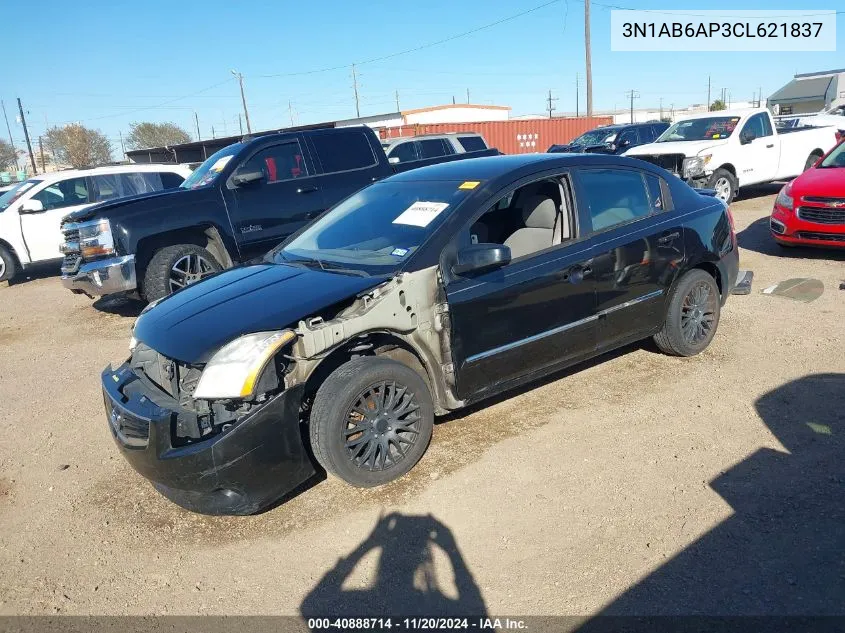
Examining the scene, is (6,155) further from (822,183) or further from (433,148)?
(822,183)

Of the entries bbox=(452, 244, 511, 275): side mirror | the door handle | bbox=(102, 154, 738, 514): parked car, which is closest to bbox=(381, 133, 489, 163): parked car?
bbox=(102, 154, 738, 514): parked car

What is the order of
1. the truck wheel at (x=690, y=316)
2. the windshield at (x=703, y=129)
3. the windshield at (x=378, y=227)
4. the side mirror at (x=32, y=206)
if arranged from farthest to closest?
the windshield at (x=703, y=129), the side mirror at (x=32, y=206), the truck wheel at (x=690, y=316), the windshield at (x=378, y=227)

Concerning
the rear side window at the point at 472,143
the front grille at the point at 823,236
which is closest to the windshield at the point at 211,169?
the rear side window at the point at 472,143

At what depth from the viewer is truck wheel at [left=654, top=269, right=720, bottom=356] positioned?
4840 millimetres

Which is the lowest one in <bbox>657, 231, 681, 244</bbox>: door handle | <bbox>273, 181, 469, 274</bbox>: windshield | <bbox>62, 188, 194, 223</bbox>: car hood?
<bbox>657, 231, 681, 244</bbox>: door handle

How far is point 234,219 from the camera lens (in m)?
7.38

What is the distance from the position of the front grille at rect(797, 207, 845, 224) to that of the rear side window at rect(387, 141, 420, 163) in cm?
711

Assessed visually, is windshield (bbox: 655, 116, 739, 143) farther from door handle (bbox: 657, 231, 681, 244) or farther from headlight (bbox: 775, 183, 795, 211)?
door handle (bbox: 657, 231, 681, 244)

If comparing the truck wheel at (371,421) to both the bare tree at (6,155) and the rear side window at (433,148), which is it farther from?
the bare tree at (6,155)

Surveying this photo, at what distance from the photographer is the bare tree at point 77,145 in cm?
5494

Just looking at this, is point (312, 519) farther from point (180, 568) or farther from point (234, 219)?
point (234, 219)

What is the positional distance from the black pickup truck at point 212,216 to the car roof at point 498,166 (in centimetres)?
253

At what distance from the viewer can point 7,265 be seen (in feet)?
34.7

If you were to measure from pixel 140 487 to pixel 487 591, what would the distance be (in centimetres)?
222
